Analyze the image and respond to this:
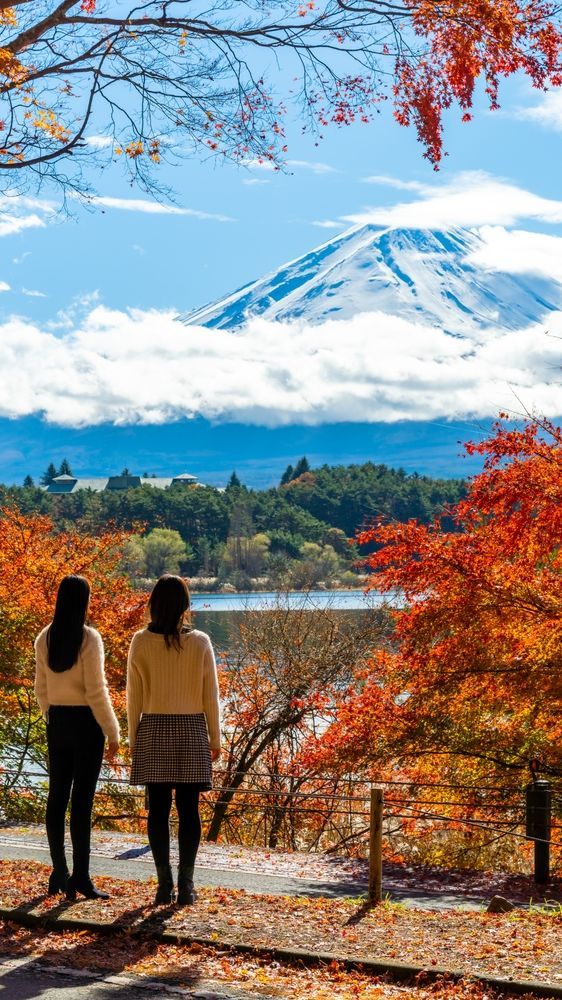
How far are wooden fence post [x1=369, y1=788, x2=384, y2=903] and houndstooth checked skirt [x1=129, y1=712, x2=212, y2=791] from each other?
5.31 ft

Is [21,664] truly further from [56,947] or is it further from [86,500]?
[86,500]

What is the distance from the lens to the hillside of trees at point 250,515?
99.3m

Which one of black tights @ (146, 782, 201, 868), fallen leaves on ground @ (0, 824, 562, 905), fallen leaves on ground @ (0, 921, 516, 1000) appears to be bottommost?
fallen leaves on ground @ (0, 824, 562, 905)

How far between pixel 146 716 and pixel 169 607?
0.66 meters

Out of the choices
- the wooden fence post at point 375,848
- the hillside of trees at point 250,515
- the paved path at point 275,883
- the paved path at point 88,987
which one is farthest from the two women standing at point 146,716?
the hillside of trees at point 250,515

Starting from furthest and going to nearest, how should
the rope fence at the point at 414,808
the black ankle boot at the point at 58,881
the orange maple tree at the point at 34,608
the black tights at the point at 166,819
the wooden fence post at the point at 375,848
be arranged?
the orange maple tree at the point at 34,608 < the rope fence at the point at 414,808 < the wooden fence post at the point at 375,848 < the black ankle boot at the point at 58,881 < the black tights at the point at 166,819

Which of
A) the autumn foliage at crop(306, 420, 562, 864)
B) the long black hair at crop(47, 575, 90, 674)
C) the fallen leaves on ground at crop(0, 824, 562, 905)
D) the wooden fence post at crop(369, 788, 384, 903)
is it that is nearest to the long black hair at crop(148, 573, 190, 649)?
the long black hair at crop(47, 575, 90, 674)

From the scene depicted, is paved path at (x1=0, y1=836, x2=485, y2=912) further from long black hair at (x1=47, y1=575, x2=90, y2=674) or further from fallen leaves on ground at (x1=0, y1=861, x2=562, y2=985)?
long black hair at (x1=47, y1=575, x2=90, y2=674)

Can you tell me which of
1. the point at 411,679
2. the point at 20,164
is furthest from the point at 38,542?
the point at 20,164

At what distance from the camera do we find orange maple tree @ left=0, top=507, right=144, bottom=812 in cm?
1762

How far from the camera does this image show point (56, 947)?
19.4 feet

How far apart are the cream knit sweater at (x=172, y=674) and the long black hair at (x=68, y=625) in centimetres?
40

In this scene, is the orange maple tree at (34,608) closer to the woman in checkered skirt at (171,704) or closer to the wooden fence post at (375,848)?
the wooden fence post at (375,848)

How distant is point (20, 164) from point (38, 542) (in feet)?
58.8
